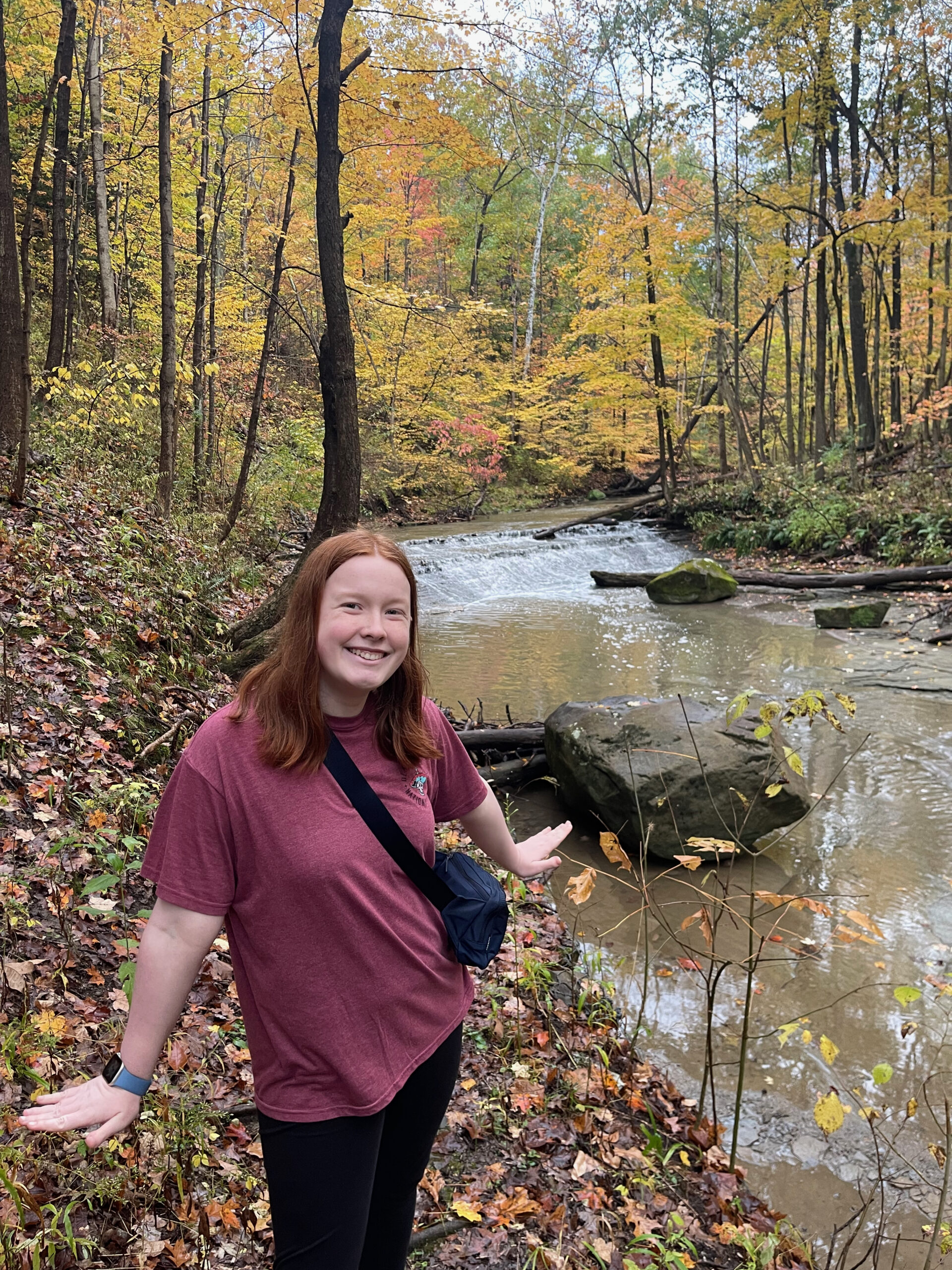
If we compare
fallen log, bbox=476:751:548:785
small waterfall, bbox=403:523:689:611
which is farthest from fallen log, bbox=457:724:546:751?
small waterfall, bbox=403:523:689:611

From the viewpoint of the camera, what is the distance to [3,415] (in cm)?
723

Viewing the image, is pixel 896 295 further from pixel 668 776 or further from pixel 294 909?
Result: pixel 294 909

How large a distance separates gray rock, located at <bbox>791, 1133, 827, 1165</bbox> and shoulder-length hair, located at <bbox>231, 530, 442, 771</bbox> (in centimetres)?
254

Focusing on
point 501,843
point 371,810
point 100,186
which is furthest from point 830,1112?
point 100,186

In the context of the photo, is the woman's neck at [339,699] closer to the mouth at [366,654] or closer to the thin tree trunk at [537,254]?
the mouth at [366,654]

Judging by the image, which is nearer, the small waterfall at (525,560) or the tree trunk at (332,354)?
the tree trunk at (332,354)

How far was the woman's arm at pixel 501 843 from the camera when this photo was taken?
1801 mm

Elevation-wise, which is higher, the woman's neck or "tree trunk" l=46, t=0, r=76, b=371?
"tree trunk" l=46, t=0, r=76, b=371

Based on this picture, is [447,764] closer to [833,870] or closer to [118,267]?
[833,870]

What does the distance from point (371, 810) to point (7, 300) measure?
7.77 metres

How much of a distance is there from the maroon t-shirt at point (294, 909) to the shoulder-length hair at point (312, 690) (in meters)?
0.03

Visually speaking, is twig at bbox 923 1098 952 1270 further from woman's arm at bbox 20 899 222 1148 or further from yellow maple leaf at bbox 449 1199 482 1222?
woman's arm at bbox 20 899 222 1148

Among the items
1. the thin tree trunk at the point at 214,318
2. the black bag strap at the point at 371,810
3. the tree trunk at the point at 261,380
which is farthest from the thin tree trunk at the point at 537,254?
the black bag strap at the point at 371,810

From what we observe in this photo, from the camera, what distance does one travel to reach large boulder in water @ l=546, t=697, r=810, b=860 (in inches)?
196
